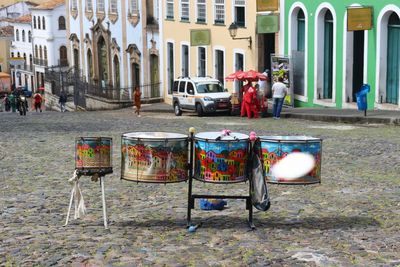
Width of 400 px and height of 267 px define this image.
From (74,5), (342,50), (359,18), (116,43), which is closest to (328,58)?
(342,50)

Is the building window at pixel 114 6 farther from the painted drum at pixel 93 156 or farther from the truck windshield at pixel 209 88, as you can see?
the painted drum at pixel 93 156

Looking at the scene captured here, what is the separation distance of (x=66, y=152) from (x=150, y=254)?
337 inches

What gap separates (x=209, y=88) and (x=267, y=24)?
3.30 m

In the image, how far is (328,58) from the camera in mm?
27422

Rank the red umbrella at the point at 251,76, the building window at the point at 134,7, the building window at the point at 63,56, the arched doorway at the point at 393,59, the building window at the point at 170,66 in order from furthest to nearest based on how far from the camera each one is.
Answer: the building window at the point at 63,56
the building window at the point at 134,7
the building window at the point at 170,66
the red umbrella at the point at 251,76
the arched doorway at the point at 393,59

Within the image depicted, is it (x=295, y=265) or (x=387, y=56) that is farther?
(x=387, y=56)

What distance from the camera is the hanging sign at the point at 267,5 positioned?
2950 cm

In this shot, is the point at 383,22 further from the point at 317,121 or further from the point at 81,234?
the point at 81,234

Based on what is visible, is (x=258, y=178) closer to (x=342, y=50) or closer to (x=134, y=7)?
(x=342, y=50)

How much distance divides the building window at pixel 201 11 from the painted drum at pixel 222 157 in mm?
27155

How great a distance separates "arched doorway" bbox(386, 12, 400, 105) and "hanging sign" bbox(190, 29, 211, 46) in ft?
38.6

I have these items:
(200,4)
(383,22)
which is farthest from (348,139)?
(200,4)

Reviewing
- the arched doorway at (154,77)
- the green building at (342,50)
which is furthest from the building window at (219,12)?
the arched doorway at (154,77)

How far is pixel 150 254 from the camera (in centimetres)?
815
